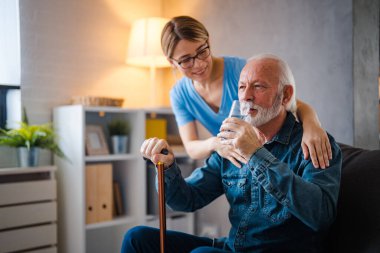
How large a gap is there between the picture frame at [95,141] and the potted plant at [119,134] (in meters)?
0.06

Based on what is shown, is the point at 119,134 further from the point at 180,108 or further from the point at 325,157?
the point at 325,157

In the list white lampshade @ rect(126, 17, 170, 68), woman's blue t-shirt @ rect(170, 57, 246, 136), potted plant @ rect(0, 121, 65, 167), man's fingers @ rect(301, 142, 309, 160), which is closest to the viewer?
man's fingers @ rect(301, 142, 309, 160)

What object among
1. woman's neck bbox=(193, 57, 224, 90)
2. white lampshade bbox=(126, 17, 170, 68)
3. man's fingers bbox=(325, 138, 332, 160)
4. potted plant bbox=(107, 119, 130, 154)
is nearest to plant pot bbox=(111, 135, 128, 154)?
potted plant bbox=(107, 119, 130, 154)

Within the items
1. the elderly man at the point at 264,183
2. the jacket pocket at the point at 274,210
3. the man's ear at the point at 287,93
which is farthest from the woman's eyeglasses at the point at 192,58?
the jacket pocket at the point at 274,210

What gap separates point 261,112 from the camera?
1.38 meters

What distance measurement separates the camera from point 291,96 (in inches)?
57.2

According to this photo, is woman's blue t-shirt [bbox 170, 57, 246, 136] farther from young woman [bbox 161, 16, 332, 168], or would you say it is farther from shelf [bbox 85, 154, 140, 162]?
shelf [bbox 85, 154, 140, 162]

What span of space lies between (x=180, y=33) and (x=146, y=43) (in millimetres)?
1358

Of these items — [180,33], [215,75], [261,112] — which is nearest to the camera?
[261,112]

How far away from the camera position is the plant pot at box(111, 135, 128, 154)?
110 inches

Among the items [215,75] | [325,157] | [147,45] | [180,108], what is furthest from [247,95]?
[147,45]

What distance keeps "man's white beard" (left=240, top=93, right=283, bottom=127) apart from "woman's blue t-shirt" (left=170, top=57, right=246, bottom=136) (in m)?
0.48

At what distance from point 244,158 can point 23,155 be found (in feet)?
5.67

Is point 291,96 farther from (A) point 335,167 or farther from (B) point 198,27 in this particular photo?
(B) point 198,27
